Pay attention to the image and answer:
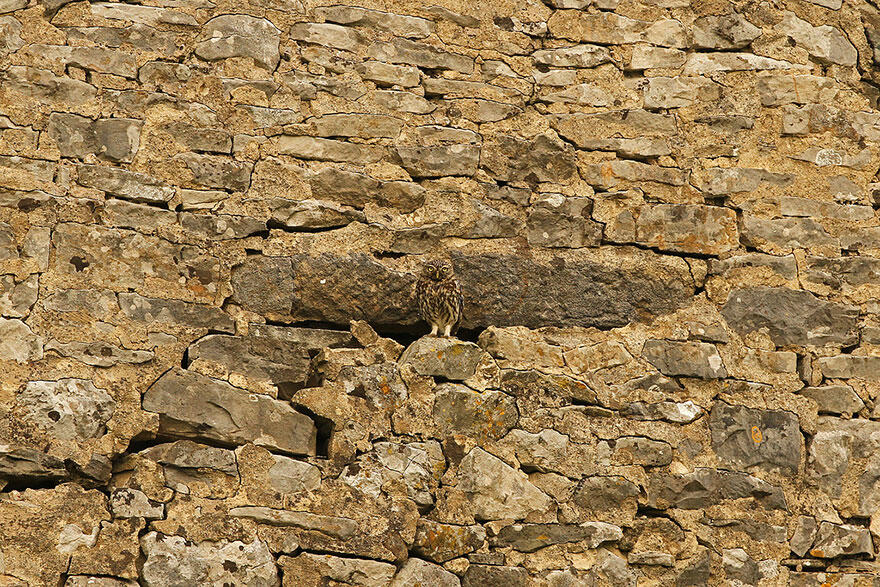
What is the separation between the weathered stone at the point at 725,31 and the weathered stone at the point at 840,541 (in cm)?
200

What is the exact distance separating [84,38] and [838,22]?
10.2 ft

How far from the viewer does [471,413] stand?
12.3 ft

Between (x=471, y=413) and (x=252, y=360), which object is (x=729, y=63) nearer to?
(x=471, y=413)

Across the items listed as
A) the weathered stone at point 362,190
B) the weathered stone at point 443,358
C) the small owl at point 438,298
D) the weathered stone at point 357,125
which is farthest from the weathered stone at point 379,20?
the weathered stone at point 443,358

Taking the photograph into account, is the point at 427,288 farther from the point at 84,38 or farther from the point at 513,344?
the point at 84,38

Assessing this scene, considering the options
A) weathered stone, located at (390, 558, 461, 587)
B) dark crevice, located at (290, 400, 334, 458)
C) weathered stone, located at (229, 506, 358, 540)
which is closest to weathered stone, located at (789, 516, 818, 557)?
weathered stone, located at (390, 558, 461, 587)

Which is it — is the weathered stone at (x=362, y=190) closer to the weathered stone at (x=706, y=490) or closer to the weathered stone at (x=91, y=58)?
the weathered stone at (x=91, y=58)

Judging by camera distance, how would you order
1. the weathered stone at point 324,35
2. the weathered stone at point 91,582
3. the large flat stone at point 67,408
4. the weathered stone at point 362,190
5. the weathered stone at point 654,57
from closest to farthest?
the weathered stone at point 91,582
the large flat stone at point 67,408
the weathered stone at point 362,190
the weathered stone at point 324,35
the weathered stone at point 654,57

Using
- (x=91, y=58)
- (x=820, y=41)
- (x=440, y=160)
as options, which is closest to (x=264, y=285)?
(x=440, y=160)

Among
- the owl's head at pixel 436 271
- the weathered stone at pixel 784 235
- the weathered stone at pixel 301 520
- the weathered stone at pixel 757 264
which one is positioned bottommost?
the weathered stone at pixel 301 520

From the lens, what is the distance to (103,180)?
12.3 ft

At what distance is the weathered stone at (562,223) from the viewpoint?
4023 mm

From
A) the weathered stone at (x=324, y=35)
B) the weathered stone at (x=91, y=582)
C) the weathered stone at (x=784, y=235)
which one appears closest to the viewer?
the weathered stone at (x=91, y=582)

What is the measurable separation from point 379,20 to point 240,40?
56 centimetres
